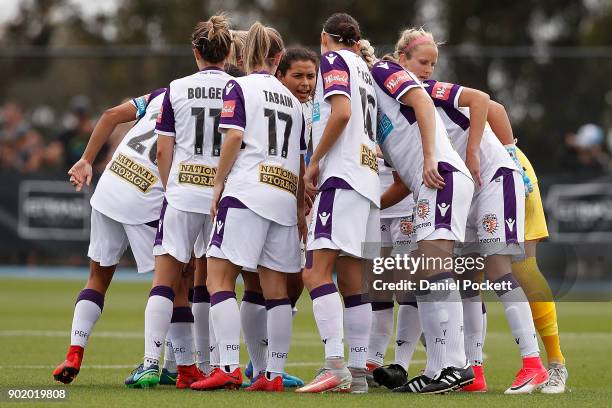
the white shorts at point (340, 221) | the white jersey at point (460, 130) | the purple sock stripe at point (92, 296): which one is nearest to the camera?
the white shorts at point (340, 221)

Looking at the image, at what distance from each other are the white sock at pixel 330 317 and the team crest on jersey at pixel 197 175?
1073mm

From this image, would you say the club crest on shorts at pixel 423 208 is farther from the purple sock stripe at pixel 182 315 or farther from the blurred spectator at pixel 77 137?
the blurred spectator at pixel 77 137

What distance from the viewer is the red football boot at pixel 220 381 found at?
7.85 metres

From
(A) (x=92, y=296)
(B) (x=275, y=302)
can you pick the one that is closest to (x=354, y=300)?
(B) (x=275, y=302)

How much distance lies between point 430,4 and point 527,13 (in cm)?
242

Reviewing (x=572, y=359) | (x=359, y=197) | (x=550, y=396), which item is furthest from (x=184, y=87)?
(x=572, y=359)

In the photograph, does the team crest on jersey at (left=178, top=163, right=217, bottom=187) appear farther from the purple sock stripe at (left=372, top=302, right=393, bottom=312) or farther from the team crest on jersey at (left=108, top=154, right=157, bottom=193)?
the purple sock stripe at (left=372, top=302, right=393, bottom=312)

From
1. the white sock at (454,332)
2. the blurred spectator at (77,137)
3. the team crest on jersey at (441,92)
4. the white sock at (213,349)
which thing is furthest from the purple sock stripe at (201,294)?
the blurred spectator at (77,137)

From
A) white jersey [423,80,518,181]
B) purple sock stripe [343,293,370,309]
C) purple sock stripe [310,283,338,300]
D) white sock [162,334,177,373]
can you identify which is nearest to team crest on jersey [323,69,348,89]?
white jersey [423,80,518,181]

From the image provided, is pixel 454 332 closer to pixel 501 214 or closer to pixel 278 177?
pixel 501 214

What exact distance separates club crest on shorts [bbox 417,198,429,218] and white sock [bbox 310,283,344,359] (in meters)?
0.73

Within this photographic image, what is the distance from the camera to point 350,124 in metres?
7.91

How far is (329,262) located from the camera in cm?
783

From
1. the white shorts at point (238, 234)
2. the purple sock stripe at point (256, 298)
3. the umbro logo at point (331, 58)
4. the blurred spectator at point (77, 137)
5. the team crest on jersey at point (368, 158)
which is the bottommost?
the purple sock stripe at point (256, 298)
